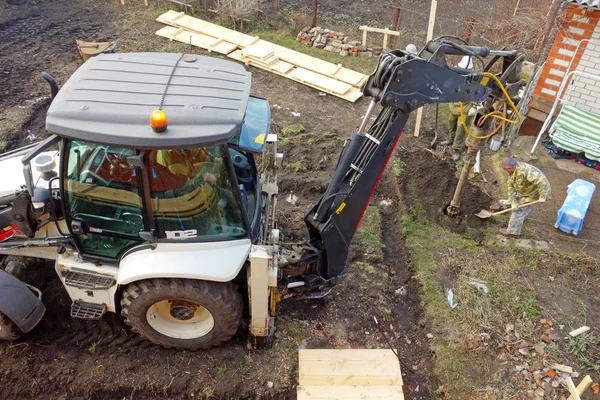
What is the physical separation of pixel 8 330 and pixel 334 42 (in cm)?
832

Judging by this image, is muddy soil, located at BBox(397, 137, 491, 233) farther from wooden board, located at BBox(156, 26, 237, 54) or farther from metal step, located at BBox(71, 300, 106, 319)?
wooden board, located at BBox(156, 26, 237, 54)

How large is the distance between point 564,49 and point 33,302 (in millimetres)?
8244

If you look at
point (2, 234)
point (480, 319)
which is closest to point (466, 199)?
point (480, 319)

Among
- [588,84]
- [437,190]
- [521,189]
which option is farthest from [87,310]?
[588,84]

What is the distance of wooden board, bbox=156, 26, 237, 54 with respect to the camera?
9539mm

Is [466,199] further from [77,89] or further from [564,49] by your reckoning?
[77,89]

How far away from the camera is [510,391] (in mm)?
4191

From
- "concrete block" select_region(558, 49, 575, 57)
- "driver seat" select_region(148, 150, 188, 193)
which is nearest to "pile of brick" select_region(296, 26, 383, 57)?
"concrete block" select_region(558, 49, 575, 57)

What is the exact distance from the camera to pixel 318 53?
32.4 feet

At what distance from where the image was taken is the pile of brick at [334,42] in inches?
390

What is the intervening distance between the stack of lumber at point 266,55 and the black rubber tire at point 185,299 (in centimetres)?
553

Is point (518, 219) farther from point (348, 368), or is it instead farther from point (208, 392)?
point (208, 392)

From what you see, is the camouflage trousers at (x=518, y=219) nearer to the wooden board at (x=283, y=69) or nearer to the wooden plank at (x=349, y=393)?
the wooden plank at (x=349, y=393)

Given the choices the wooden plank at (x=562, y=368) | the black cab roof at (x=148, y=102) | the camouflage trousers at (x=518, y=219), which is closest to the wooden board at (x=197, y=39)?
the black cab roof at (x=148, y=102)
